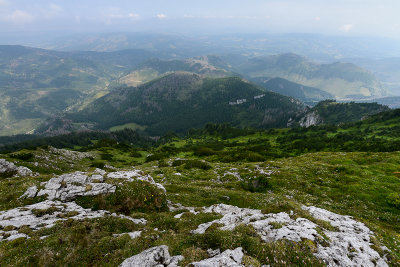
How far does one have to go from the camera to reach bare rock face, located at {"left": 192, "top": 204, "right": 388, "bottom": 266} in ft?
38.5

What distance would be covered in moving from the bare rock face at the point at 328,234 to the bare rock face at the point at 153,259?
4.19 m

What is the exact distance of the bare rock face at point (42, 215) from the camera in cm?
1549

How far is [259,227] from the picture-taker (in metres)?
14.3

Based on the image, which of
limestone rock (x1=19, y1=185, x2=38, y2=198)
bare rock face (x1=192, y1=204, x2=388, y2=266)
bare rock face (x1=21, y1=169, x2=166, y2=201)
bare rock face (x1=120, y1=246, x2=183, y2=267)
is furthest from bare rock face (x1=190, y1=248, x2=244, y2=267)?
limestone rock (x1=19, y1=185, x2=38, y2=198)

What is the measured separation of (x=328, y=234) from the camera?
46.4 ft

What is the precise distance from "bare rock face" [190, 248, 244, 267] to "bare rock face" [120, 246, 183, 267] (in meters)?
1.43

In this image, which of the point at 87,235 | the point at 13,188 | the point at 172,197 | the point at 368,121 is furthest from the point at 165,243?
the point at 368,121

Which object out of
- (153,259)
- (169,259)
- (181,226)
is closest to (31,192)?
(181,226)

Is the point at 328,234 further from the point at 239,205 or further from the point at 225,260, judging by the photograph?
the point at 239,205

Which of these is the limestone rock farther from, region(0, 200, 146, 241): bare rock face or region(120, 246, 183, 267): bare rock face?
region(120, 246, 183, 267): bare rock face

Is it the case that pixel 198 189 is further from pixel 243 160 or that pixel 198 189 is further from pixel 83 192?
pixel 243 160

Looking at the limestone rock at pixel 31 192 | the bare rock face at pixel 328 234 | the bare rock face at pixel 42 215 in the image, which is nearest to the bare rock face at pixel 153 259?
the bare rock face at pixel 328 234

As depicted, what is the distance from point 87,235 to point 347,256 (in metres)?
18.0

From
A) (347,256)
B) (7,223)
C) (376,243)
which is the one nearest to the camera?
(347,256)
